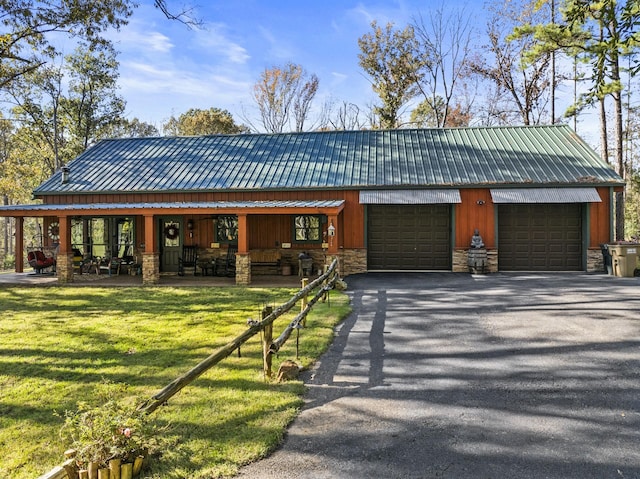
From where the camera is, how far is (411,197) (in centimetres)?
1459

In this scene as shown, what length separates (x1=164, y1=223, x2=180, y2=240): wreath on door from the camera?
16.4 metres

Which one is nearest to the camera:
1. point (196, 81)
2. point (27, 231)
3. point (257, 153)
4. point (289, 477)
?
point (289, 477)

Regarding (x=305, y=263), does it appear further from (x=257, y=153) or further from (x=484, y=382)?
(x=484, y=382)

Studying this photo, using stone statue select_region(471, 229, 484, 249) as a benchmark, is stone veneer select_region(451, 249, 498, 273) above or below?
below

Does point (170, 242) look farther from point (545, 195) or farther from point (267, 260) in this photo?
point (545, 195)

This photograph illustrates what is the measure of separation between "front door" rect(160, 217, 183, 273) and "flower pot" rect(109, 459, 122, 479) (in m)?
13.9

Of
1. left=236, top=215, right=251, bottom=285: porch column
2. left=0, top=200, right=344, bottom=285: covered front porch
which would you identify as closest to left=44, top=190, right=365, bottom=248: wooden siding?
left=0, top=200, right=344, bottom=285: covered front porch

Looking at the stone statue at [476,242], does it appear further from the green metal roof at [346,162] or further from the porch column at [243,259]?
the porch column at [243,259]

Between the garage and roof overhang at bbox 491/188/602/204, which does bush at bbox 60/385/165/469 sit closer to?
roof overhang at bbox 491/188/602/204

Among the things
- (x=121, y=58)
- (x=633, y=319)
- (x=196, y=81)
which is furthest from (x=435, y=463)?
(x=121, y=58)

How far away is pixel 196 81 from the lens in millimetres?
26656

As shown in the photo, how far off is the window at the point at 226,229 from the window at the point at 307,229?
2.34 metres

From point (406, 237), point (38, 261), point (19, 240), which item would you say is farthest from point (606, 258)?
point (19, 240)

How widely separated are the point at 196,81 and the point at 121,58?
24.6ft
